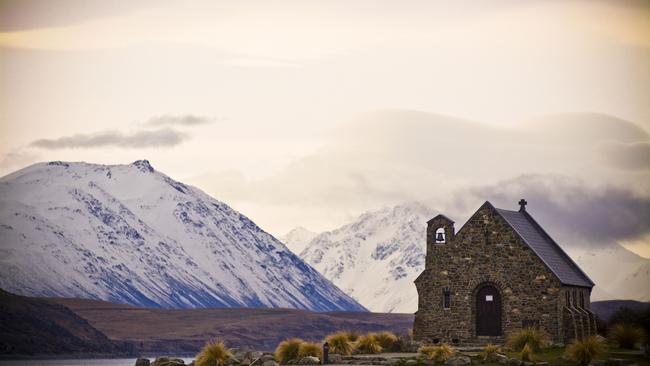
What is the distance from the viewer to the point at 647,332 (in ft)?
263

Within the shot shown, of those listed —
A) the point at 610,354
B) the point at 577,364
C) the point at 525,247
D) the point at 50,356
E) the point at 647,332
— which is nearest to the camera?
the point at 577,364

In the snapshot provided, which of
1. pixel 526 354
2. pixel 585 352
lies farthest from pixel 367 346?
pixel 585 352

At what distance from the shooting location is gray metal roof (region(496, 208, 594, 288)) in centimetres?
7625

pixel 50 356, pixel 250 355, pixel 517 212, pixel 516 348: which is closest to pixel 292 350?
pixel 250 355

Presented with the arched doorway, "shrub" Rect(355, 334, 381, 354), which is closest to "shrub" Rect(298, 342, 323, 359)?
"shrub" Rect(355, 334, 381, 354)

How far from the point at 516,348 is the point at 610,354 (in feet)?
17.3

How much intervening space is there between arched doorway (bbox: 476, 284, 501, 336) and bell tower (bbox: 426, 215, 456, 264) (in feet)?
12.3

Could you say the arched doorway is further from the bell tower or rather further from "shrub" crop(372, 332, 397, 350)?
"shrub" crop(372, 332, 397, 350)

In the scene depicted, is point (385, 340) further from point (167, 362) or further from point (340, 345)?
point (167, 362)

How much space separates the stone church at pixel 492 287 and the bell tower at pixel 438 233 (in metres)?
0.06

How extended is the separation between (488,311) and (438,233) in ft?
19.5

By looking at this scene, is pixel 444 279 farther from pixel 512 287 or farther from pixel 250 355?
pixel 250 355

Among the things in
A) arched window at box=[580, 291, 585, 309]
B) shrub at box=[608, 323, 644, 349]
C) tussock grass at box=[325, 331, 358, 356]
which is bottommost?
tussock grass at box=[325, 331, 358, 356]

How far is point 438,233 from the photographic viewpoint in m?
78.7
